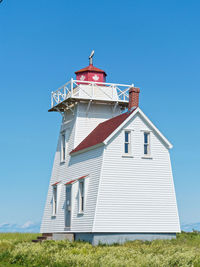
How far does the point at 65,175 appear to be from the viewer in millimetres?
36812

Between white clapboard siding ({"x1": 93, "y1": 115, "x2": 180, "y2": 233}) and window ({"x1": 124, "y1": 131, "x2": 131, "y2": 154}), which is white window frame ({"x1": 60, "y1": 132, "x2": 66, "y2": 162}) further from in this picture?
white clapboard siding ({"x1": 93, "y1": 115, "x2": 180, "y2": 233})

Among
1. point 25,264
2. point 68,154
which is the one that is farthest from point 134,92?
point 25,264

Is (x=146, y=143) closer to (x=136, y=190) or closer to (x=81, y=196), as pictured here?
Result: (x=136, y=190)

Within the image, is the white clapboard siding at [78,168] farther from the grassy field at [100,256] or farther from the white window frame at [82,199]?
the grassy field at [100,256]

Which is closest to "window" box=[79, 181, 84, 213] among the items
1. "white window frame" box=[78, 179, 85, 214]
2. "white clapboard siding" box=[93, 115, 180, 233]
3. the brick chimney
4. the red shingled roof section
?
"white window frame" box=[78, 179, 85, 214]

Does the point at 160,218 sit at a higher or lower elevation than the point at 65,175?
lower

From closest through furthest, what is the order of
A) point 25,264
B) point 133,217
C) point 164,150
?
1. point 25,264
2. point 133,217
3. point 164,150

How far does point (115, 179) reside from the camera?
30.6 m

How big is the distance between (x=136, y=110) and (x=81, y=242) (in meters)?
9.10

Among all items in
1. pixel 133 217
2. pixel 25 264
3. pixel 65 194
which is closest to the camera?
pixel 25 264

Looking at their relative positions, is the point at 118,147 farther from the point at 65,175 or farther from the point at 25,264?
the point at 25,264

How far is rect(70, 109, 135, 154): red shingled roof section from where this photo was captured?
31702 millimetres

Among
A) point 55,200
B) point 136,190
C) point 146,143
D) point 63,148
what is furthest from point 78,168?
point 146,143

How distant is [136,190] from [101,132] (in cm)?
490
